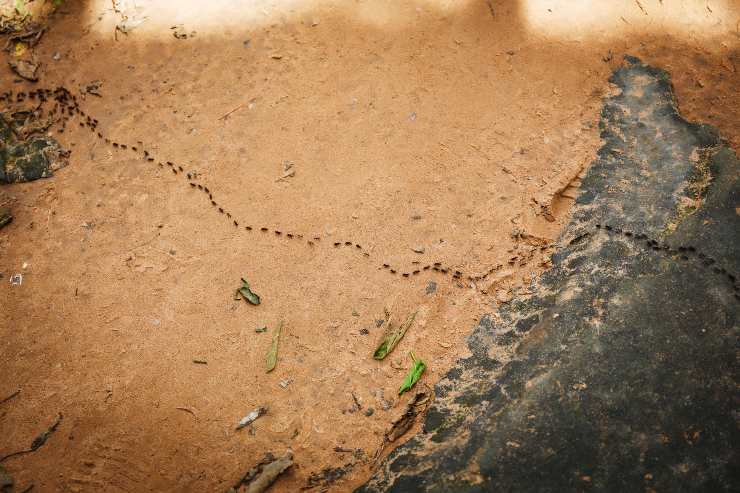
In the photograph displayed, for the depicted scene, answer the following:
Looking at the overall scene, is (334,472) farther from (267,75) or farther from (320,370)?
(267,75)

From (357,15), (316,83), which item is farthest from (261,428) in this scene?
(357,15)

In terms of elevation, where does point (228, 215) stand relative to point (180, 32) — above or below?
below

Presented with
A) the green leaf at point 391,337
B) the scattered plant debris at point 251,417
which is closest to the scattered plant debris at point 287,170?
the green leaf at point 391,337

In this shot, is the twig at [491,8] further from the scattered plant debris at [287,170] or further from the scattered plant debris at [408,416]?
the scattered plant debris at [408,416]

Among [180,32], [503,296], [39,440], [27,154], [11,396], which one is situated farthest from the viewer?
[180,32]

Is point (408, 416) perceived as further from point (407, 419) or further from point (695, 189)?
point (695, 189)

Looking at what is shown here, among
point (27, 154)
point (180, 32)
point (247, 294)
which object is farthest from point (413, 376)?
point (180, 32)

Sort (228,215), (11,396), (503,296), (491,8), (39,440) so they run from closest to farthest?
(39,440)
(11,396)
(503,296)
(228,215)
(491,8)
